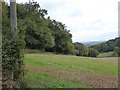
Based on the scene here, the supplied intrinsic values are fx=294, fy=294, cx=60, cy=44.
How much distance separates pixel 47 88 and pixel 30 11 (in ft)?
155

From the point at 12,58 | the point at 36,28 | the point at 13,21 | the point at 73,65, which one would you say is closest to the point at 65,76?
the point at 13,21

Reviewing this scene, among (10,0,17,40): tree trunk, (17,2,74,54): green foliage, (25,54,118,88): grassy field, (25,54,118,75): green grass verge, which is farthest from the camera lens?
(17,2,74,54): green foliage

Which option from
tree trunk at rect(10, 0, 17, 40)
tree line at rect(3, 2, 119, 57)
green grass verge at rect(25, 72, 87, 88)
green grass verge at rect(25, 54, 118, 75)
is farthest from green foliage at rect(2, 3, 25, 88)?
tree line at rect(3, 2, 119, 57)

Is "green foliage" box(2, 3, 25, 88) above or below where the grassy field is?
above

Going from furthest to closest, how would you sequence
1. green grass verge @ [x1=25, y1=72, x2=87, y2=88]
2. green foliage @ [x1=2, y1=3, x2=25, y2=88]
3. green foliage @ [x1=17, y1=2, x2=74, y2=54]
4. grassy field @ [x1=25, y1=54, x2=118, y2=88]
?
green foliage @ [x1=17, y1=2, x2=74, y2=54] < grassy field @ [x1=25, y1=54, x2=118, y2=88] < green grass verge @ [x1=25, y1=72, x2=87, y2=88] < green foliage @ [x1=2, y1=3, x2=25, y2=88]

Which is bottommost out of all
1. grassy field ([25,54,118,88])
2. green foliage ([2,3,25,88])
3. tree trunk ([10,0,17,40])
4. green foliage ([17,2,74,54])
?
grassy field ([25,54,118,88])

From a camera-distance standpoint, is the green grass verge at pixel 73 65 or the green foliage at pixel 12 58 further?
the green grass verge at pixel 73 65

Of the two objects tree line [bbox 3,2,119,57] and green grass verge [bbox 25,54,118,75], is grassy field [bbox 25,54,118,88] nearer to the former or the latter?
green grass verge [bbox 25,54,118,75]

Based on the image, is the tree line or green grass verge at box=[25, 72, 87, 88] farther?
the tree line

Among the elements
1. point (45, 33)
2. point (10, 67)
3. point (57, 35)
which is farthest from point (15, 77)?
point (57, 35)

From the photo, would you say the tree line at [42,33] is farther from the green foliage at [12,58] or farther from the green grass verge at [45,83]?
the green foliage at [12,58]

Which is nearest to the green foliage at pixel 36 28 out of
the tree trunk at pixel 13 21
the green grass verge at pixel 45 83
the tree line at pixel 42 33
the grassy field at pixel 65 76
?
the tree line at pixel 42 33

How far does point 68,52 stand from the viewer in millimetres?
66875

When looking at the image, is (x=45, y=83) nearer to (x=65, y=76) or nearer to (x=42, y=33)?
(x=65, y=76)
